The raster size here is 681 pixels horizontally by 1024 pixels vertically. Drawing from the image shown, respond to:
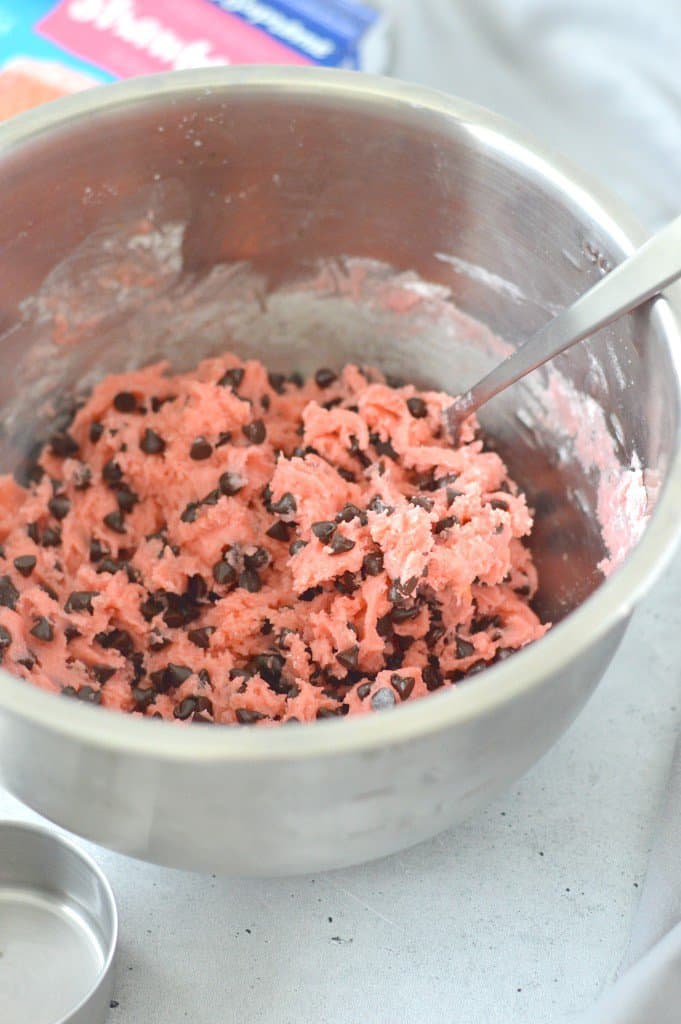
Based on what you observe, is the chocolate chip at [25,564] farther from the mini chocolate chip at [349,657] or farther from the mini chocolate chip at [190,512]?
the mini chocolate chip at [349,657]

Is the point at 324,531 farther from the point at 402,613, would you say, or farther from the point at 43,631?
the point at 43,631

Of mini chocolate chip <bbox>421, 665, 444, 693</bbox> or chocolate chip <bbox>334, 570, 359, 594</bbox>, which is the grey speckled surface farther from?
chocolate chip <bbox>334, 570, 359, 594</bbox>

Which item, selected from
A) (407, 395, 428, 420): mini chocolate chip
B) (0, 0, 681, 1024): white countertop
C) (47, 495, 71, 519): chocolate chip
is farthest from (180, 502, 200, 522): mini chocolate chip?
(0, 0, 681, 1024): white countertop

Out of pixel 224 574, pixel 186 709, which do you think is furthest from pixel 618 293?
pixel 186 709

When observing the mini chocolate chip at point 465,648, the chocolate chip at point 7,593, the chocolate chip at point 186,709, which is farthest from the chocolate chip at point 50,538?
the mini chocolate chip at point 465,648

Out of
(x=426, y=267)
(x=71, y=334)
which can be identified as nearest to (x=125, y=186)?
(x=71, y=334)

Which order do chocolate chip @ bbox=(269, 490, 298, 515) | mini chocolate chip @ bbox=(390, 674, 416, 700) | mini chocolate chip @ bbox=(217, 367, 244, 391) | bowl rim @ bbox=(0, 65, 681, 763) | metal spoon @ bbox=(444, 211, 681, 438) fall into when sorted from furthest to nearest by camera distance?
1. mini chocolate chip @ bbox=(217, 367, 244, 391)
2. chocolate chip @ bbox=(269, 490, 298, 515)
3. mini chocolate chip @ bbox=(390, 674, 416, 700)
4. metal spoon @ bbox=(444, 211, 681, 438)
5. bowl rim @ bbox=(0, 65, 681, 763)
